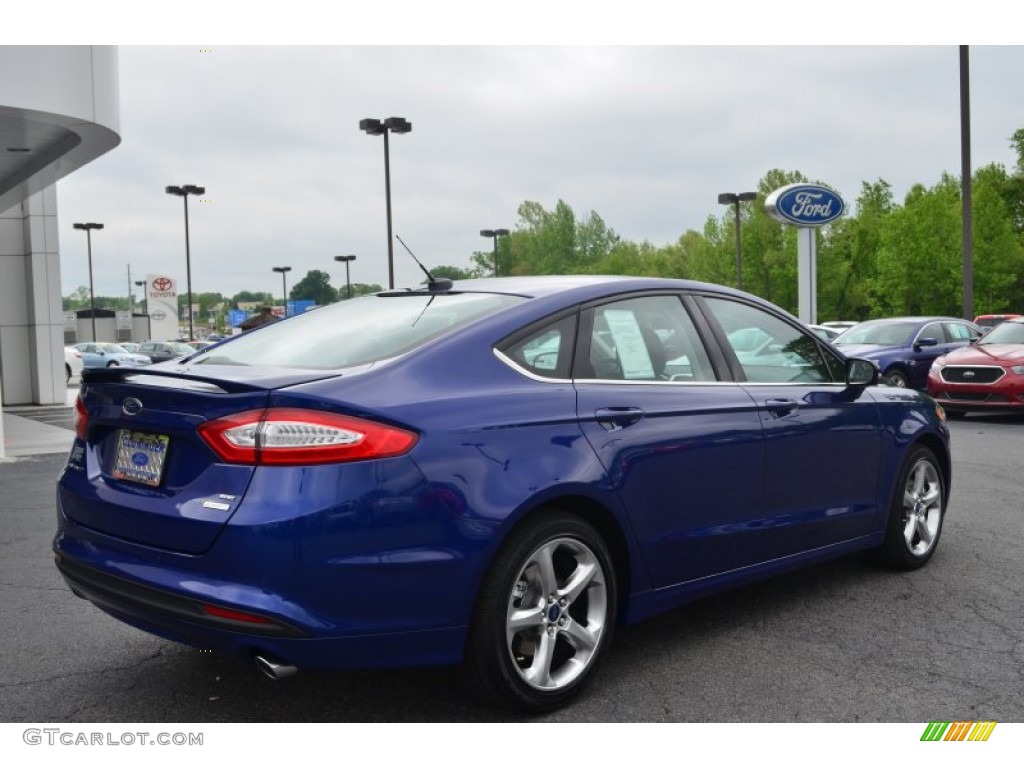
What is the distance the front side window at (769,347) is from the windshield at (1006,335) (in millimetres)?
11351

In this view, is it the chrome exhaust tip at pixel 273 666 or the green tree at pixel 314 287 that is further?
the green tree at pixel 314 287

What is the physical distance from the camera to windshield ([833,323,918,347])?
18219 millimetres

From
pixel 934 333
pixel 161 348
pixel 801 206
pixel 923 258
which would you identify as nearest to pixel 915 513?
pixel 934 333

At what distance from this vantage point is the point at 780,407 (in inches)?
187

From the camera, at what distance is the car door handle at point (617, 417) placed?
3920mm

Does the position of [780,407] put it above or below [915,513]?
above

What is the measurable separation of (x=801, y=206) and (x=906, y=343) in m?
15.1

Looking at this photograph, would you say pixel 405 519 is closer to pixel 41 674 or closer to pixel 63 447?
pixel 41 674

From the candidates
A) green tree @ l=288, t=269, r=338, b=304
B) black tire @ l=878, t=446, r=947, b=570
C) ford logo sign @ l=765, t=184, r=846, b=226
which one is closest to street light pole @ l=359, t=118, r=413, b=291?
ford logo sign @ l=765, t=184, r=846, b=226

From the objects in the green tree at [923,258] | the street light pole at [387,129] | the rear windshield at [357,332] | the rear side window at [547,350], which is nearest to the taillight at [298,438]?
the rear windshield at [357,332]

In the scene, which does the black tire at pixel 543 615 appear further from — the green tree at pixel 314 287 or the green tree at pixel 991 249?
the green tree at pixel 314 287

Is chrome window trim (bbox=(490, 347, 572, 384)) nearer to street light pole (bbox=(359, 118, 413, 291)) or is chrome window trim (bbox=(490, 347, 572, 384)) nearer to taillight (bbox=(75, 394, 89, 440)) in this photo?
taillight (bbox=(75, 394, 89, 440))

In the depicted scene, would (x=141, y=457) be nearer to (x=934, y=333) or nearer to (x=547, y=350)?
(x=547, y=350)

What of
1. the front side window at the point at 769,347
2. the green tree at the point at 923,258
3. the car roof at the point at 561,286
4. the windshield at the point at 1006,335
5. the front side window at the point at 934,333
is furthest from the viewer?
the green tree at the point at 923,258
